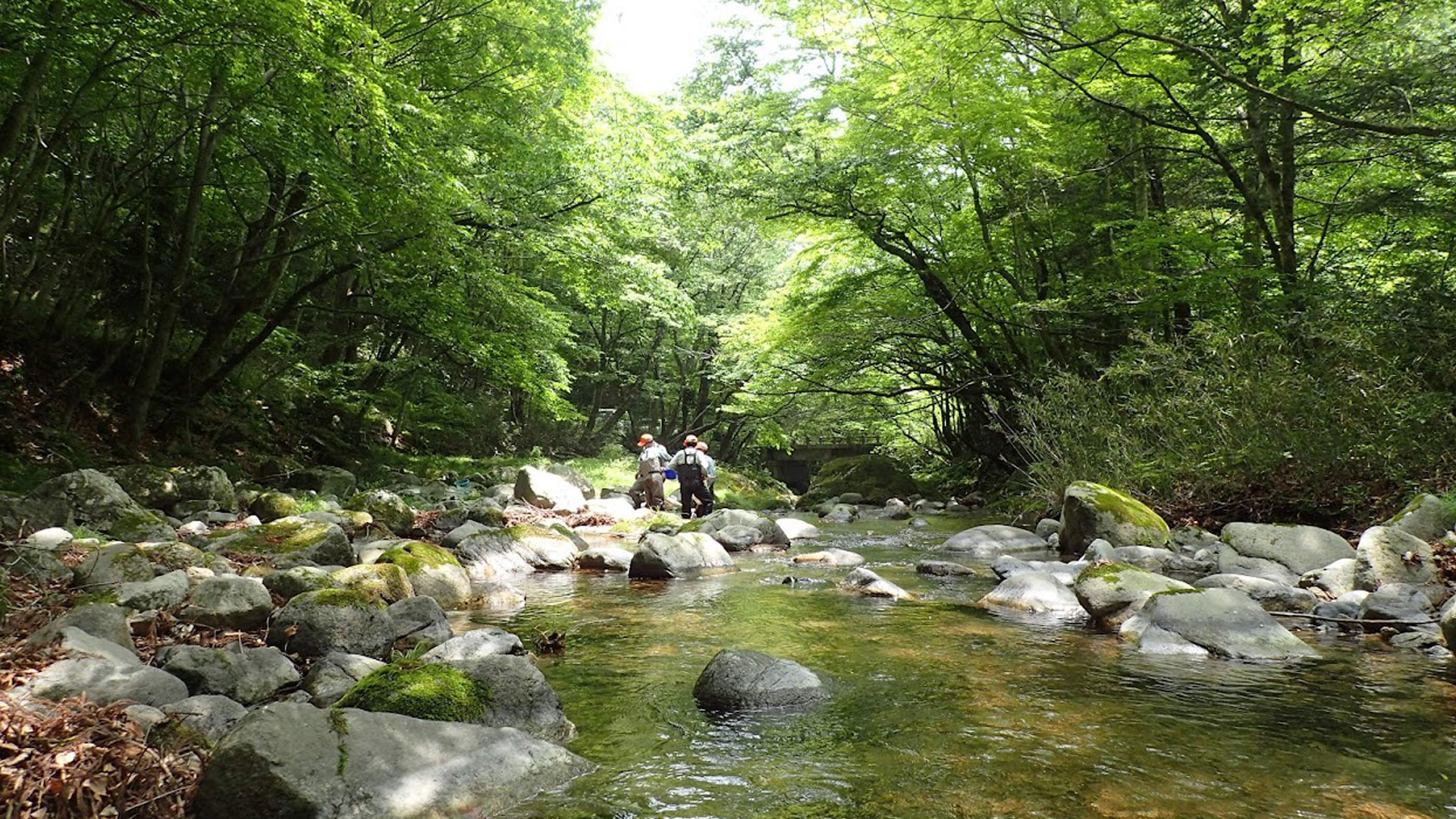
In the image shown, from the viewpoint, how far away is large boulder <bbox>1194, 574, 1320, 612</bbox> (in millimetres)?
6301

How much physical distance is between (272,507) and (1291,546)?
1157 centimetres

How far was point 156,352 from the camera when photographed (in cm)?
1091

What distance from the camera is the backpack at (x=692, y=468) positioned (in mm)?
15445

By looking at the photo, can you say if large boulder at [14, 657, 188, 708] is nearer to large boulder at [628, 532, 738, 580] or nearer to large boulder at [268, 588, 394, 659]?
large boulder at [268, 588, 394, 659]

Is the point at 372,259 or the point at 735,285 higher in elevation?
the point at 735,285

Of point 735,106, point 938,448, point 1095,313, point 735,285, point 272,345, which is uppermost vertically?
point 735,106

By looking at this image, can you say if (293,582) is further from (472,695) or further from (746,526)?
(746,526)

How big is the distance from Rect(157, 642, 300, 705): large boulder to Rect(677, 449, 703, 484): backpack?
11.3 m

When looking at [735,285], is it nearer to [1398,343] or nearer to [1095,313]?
[1095,313]

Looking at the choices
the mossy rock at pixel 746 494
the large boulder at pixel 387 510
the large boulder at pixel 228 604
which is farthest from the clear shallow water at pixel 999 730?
the mossy rock at pixel 746 494

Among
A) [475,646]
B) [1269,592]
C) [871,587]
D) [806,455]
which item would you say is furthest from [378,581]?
[806,455]

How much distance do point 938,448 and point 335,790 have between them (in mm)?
22091

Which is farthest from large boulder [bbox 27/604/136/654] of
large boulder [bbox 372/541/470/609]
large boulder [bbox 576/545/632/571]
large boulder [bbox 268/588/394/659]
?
large boulder [bbox 576/545/632/571]

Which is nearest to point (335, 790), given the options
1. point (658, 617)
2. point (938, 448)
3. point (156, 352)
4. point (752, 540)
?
point (658, 617)
